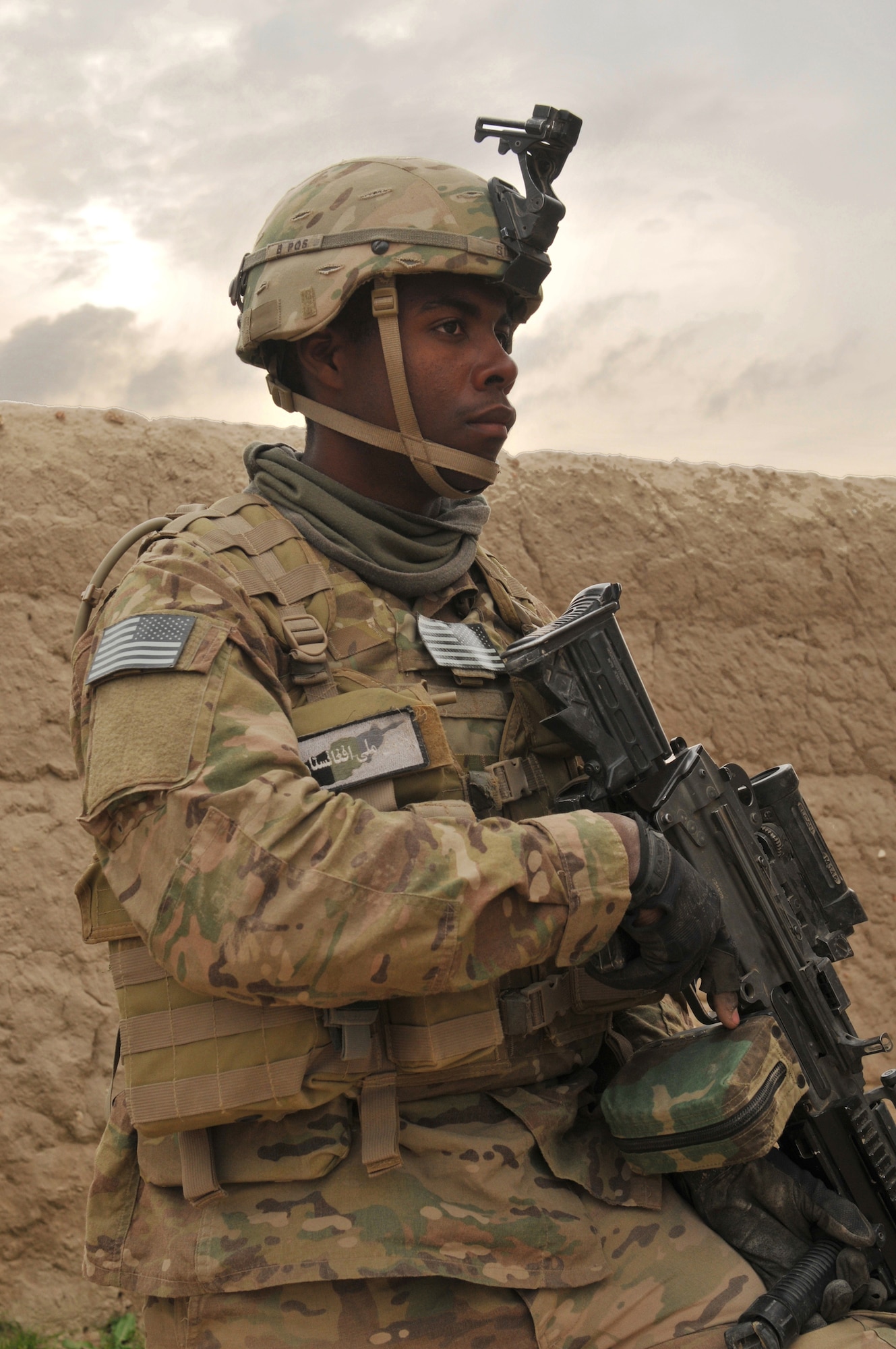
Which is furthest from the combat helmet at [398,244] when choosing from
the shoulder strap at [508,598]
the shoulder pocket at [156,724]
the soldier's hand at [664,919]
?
the soldier's hand at [664,919]

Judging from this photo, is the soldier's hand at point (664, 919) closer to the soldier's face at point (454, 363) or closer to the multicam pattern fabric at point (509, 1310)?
the multicam pattern fabric at point (509, 1310)

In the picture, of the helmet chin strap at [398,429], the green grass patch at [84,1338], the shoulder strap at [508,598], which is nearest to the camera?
the helmet chin strap at [398,429]

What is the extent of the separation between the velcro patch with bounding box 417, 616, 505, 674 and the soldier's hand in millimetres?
463

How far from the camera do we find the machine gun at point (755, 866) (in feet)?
7.04

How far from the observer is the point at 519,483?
4449 millimetres

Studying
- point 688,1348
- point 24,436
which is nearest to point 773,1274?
point 688,1348

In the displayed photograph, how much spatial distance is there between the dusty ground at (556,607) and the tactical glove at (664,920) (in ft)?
7.52

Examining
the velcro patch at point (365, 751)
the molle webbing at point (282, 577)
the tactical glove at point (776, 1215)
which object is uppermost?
the molle webbing at point (282, 577)

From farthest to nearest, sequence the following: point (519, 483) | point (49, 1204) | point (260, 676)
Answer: point (519, 483)
point (49, 1204)
point (260, 676)

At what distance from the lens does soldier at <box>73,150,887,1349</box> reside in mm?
1710

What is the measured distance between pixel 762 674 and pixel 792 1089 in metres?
2.75

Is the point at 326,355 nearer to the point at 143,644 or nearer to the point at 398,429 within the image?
the point at 398,429

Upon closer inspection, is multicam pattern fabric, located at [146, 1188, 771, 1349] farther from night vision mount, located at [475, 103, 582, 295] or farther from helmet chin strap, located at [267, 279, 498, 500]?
night vision mount, located at [475, 103, 582, 295]

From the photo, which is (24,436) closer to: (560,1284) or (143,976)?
(143,976)
